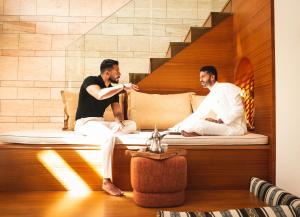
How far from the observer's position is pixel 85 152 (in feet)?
10.7

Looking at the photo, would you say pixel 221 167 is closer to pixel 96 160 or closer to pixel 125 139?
pixel 125 139

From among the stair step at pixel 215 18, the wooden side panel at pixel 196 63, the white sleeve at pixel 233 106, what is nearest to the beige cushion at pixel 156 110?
the wooden side panel at pixel 196 63

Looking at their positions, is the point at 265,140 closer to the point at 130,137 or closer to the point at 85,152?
the point at 130,137

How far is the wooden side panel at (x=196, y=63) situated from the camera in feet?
15.7

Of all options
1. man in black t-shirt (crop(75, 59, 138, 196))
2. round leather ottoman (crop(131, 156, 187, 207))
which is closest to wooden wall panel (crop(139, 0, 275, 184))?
man in black t-shirt (crop(75, 59, 138, 196))

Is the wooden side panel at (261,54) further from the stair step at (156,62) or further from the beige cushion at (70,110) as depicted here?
the beige cushion at (70,110)

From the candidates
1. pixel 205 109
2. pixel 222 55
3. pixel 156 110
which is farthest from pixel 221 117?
pixel 222 55

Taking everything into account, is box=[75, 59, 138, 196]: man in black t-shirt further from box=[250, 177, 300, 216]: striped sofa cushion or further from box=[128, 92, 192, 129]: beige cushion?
box=[250, 177, 300, 216]: striped sofa cushion

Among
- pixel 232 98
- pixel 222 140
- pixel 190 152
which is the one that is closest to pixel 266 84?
pixel 232 98

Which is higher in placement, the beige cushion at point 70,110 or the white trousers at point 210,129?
the beige cushion at point 70,110

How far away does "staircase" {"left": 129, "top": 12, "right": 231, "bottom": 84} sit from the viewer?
479 centimetres

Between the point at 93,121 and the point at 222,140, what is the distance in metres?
1.32

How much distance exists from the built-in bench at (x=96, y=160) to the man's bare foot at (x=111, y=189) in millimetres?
186

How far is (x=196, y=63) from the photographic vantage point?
4840 mm
